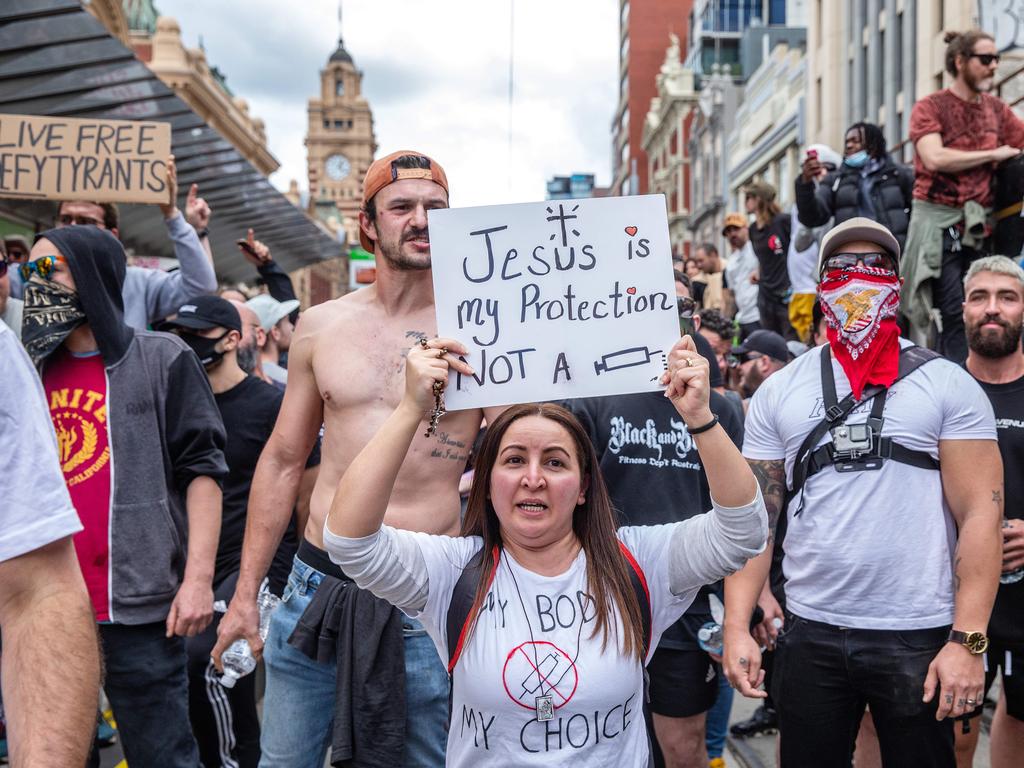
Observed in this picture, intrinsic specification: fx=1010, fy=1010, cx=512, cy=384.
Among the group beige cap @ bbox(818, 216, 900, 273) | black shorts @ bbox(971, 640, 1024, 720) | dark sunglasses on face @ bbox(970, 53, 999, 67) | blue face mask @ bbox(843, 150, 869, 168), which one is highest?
dark sunglasses on face @ bbox(970, 53, 999, 67)

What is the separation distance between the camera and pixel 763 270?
8.59 metres

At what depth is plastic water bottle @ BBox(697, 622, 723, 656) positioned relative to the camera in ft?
12.8

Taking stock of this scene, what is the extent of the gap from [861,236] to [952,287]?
110 inches

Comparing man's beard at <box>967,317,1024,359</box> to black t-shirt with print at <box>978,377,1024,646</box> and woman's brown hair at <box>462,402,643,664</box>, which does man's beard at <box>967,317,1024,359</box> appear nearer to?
black t-shirt with print at <box>978,377,1024,646</box>

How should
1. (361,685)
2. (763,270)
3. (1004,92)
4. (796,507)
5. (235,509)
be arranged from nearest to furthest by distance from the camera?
1. (361,685)
2. (796,507)
3. (235,509)
4. (763,270)
5. (1004,92)

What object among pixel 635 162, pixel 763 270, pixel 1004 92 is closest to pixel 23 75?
pixel 763 270

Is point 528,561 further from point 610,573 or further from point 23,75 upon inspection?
point 23,75

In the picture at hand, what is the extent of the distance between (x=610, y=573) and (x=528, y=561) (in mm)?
219

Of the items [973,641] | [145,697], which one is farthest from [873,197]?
[145,697]

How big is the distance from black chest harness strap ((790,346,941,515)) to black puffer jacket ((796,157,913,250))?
125 inches

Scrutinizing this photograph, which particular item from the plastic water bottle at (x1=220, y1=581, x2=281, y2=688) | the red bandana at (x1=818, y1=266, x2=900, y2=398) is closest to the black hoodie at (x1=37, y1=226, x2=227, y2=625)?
the plastic water bottle at (x1=220, y1=581, x2=281, y2=688)

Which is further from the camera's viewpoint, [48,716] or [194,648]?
[194,648]

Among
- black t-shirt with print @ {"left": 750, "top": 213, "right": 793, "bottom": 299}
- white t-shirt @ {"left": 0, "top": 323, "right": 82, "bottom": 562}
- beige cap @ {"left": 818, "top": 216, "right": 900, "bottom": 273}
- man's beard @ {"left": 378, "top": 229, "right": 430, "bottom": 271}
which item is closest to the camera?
white t-shirt @ {"left": 0, "top": 323, "right": 82, "bottom": 562}

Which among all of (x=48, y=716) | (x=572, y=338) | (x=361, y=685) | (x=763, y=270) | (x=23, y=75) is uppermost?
(x=23, y=75)
